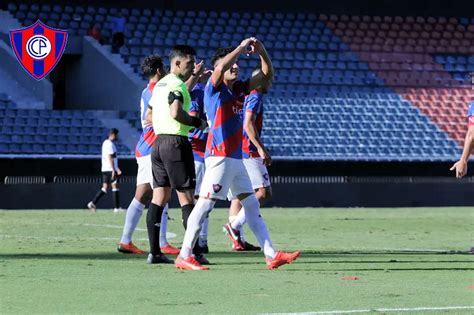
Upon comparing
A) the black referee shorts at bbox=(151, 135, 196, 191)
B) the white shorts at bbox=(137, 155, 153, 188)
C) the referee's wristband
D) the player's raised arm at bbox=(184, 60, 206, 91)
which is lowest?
the white shorts at bbox=(137, 155, 153, 188)

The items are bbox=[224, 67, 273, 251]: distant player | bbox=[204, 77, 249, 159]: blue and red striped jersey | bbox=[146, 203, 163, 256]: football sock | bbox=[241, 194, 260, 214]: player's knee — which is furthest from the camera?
bbox=[224, 67, 273, 251]: distant player

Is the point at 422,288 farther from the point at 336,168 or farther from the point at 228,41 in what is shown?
the point at 228,41

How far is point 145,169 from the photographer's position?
14039mm

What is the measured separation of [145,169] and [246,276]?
350 cm

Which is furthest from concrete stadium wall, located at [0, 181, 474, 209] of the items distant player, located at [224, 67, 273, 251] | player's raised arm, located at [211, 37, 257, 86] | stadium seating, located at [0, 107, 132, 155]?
player's raised arm, located at [211, 37, 257, 86]

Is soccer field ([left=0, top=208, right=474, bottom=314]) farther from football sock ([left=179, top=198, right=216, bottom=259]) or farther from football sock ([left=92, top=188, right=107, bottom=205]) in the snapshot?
football sock ([left=92, top=188, right=107, bottom=205])

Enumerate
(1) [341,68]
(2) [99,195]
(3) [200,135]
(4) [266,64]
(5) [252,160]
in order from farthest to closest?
(1) [341,68] → (2) [99,195] → (5) [252,160] → (3) [200,135] → (4) [266,64]

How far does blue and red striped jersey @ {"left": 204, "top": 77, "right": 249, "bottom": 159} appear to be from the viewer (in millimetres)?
11703

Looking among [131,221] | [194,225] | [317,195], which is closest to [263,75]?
[194,225]

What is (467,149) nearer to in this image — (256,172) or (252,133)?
(252,133)

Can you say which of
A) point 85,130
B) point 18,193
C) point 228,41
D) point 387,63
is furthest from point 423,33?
point 18,193

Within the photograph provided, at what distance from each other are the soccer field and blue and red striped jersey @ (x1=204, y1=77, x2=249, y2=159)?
120 centimetres

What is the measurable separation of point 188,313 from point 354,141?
94.7 ft

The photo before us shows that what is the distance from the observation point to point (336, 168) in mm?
33531
